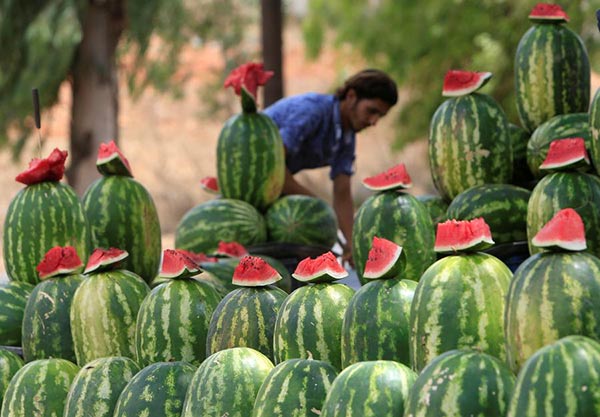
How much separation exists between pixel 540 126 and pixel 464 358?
1.63 m

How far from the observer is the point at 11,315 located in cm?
340

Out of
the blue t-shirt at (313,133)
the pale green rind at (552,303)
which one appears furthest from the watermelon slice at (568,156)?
the blue t-shirt at (313,133)

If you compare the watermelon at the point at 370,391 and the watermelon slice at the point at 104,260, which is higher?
the watermelon slice at the point at 104,260

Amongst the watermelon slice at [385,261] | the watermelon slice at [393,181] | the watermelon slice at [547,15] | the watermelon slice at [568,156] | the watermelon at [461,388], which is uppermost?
the watermelon slice at [547,15]

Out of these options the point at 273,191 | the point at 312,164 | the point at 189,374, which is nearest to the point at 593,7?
the point at 312,164

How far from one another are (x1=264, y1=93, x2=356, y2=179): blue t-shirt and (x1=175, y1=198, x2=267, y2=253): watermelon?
1.07 meters

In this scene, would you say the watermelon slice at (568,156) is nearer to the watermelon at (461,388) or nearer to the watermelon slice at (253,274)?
the watermelon slice at (253,274)

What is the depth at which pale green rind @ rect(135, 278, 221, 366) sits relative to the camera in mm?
2775

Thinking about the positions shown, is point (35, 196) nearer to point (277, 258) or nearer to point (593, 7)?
point (277, 258)

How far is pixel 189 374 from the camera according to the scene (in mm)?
2594

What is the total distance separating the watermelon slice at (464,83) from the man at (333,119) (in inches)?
78.9

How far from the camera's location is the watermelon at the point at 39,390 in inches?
109

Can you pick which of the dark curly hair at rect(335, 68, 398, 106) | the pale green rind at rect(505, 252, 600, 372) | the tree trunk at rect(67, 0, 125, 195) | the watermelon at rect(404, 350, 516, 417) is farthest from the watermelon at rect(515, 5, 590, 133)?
the tree trunk at rect(67, 0, 125, 195)

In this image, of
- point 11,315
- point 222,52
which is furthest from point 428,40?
point 11,315
